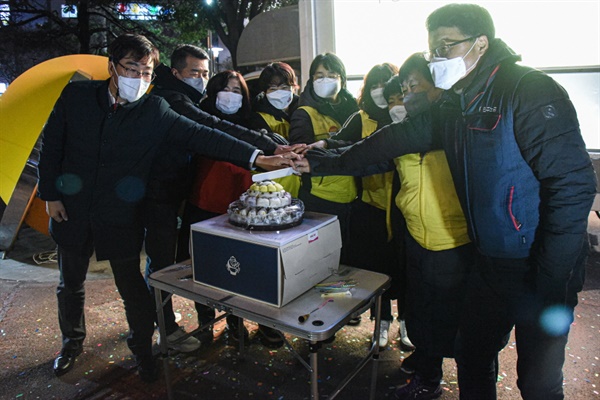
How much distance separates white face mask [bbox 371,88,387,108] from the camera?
9.96 feet

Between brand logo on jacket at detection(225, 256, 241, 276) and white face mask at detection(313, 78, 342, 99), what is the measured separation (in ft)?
5.31

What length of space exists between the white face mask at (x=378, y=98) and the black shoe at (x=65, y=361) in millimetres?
2812

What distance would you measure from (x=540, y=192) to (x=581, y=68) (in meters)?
3.67

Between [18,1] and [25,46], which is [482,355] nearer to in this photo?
[25,46]

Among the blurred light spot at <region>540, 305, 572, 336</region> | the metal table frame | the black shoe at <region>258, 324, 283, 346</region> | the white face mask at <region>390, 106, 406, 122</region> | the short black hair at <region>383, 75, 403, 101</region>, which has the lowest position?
the black shoe at <region>258, 324, 283, 346</region>

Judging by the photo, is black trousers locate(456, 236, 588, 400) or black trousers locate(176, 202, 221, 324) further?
black trousers locate(176, 202, 221, 324)

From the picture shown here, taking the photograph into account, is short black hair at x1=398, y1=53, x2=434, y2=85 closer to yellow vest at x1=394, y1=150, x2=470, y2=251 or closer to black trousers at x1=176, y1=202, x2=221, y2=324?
yellow vest at x1=394, y1=150, x2=470, y2=251

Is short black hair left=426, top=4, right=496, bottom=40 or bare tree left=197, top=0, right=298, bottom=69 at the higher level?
bare tree left=197, top=0, right=298, bottom=69

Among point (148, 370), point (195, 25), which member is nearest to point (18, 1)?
point (195, 25)

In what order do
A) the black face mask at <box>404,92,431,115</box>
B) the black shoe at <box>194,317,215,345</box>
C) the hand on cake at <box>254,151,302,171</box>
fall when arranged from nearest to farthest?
the black face mask at <box>404,92,431,115</box> < the hand on cake at <box>254,151,302,171</box> < the black shoe at <box>194,317,215,345</box>

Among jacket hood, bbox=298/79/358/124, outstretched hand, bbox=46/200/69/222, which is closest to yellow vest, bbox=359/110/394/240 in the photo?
jacket hood, bbox=298/79/358/124

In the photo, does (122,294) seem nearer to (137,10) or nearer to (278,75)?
(278,75)

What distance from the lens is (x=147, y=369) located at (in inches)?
117

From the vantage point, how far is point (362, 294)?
2301 mm
